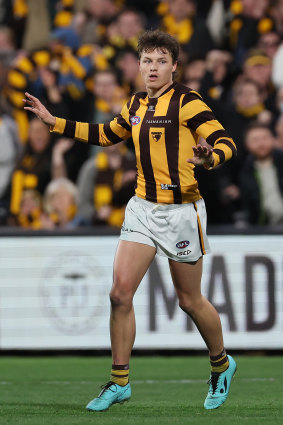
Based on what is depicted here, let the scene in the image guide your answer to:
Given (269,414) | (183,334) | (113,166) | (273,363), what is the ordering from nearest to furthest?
(269,414), (273,363), (183,334), (113,166)

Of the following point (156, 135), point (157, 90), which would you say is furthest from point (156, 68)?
point (156, 135)

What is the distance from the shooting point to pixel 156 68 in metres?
5.72

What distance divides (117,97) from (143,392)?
16.2ft

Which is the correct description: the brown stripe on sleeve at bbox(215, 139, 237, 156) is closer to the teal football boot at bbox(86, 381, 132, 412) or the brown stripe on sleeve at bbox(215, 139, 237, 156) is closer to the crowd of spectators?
the teal football boot at bbox(86, 381, 132, 412)

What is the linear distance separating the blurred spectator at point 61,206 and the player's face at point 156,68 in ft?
16.2

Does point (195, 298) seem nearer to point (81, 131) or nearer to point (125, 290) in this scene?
point (125, 290)

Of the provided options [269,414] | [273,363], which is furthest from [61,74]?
[269,414]

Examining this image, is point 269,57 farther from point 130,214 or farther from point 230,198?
Answer: point 130,214

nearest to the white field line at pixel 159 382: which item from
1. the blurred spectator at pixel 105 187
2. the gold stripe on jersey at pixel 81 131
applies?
the gold stripe on jersey at pixel 81 131

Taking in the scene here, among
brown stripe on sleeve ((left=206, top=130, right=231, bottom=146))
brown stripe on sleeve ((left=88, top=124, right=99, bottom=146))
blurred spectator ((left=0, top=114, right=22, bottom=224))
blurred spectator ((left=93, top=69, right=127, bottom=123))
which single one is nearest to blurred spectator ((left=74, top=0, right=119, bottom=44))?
blurred spectator ((left=93, top=69, right=127, bottom=123))

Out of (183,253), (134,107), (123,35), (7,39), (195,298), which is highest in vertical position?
(7,39)

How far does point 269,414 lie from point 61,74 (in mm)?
7080

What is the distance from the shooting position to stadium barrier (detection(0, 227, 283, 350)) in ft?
32.8

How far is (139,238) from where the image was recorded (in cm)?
573
